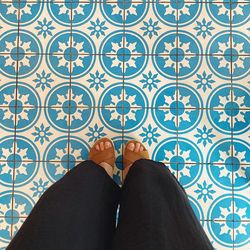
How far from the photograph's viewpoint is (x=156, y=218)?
0.84m

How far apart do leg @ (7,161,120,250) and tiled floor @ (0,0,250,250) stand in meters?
0.21

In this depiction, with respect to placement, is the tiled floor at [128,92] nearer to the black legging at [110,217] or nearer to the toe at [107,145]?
the toe at [107,145]

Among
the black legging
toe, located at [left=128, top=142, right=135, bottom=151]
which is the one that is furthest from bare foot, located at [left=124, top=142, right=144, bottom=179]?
the black legging

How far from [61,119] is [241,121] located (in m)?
0.55

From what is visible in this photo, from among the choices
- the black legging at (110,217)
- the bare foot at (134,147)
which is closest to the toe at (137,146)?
the bare foot at (134,147)

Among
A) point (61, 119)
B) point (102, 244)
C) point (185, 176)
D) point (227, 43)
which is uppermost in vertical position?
point (227, 43)

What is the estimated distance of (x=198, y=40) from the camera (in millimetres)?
1230

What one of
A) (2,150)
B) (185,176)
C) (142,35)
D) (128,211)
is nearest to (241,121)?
(185,176)

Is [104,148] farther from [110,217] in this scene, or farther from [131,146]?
[110,217]

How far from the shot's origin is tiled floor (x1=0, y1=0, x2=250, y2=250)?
1210 mm

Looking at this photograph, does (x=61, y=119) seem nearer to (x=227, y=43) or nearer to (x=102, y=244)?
(x=102, y=244)

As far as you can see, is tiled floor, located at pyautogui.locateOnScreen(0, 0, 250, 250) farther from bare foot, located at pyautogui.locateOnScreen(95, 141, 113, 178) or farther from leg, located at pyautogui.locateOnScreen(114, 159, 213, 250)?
leg, located at pyautogui.locateOnScreen(114, 159, 213, 250)

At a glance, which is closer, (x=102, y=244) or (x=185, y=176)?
(x=102, y=244)

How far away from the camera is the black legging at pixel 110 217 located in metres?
0.80
